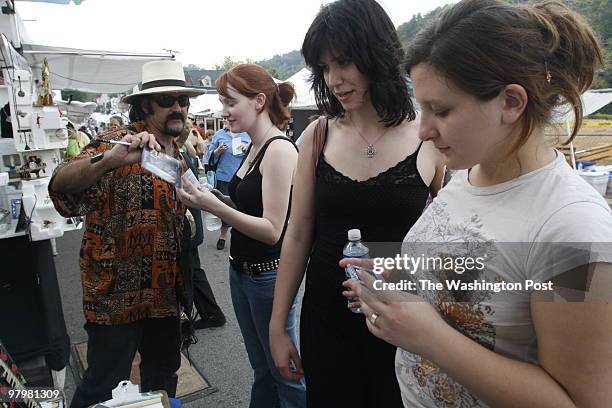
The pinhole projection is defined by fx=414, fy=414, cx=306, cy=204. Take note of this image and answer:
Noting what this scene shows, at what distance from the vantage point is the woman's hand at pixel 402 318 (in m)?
0.84

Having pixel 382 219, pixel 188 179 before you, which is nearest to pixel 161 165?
pixel 188 179

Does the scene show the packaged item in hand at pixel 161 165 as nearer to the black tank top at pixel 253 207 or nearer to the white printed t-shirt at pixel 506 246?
the black tank top at pixel 253 207

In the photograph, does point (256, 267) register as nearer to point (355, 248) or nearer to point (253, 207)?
point (253, 207)

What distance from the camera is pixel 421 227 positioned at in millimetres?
1109

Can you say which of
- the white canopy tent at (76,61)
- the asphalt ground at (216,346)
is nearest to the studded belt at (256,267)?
the asphalt ground at (216,346)

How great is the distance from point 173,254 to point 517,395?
1.74 meters

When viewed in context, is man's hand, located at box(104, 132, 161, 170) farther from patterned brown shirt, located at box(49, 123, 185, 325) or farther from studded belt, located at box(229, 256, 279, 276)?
studded belt, located at box(229, 256, 279, 276)

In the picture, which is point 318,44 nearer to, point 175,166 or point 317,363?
point 175,166

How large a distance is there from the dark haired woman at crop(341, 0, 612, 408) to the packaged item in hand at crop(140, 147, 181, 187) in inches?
46.3

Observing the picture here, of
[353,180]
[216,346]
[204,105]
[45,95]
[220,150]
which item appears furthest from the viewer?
[204,105]

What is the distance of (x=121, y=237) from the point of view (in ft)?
6.57

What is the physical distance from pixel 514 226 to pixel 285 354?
1.12 m

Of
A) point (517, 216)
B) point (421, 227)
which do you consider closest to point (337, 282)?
point (421, 227)

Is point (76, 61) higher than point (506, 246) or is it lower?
higher
